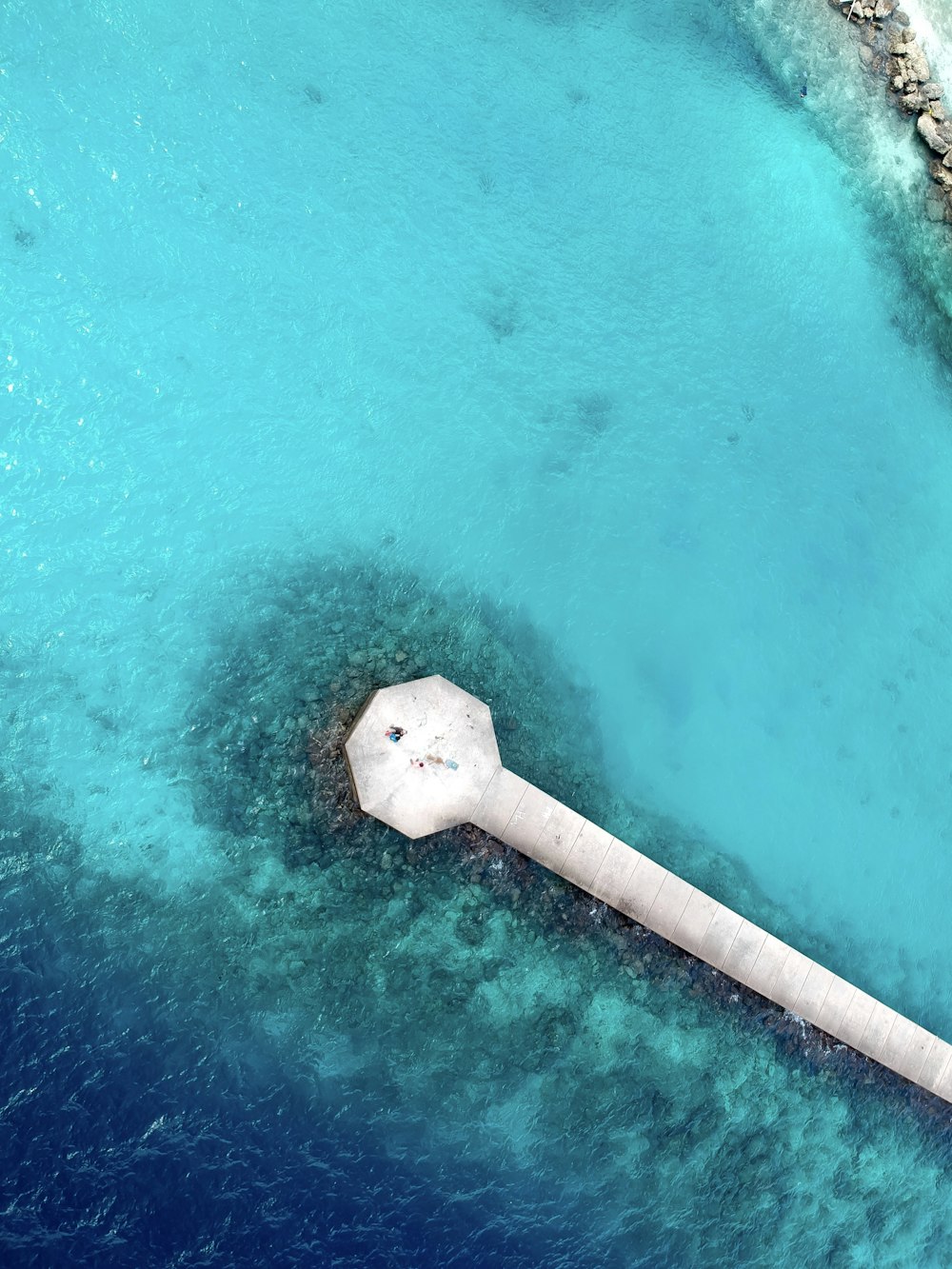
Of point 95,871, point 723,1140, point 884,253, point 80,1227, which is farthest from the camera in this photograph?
point 884,253

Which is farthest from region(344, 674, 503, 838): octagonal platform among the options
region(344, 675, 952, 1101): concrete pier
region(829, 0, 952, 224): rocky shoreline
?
region(829, 0, 952, 224): rocky shoreline

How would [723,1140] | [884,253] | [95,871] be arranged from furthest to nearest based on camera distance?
[884,253], [723,1140], [95,871]

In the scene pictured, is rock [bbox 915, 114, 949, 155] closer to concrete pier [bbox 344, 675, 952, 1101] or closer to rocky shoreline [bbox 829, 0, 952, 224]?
rocky shoreline [bbox 829, 0, 952, 224]

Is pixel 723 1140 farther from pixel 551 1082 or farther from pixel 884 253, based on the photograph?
pixel 884 253

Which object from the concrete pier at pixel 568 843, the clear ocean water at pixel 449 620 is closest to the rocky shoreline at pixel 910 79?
the clear ocean water at pixel 449 620

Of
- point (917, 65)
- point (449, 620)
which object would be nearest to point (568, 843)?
point (449, 620)

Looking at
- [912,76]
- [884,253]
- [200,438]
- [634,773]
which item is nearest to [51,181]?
[200,438]
